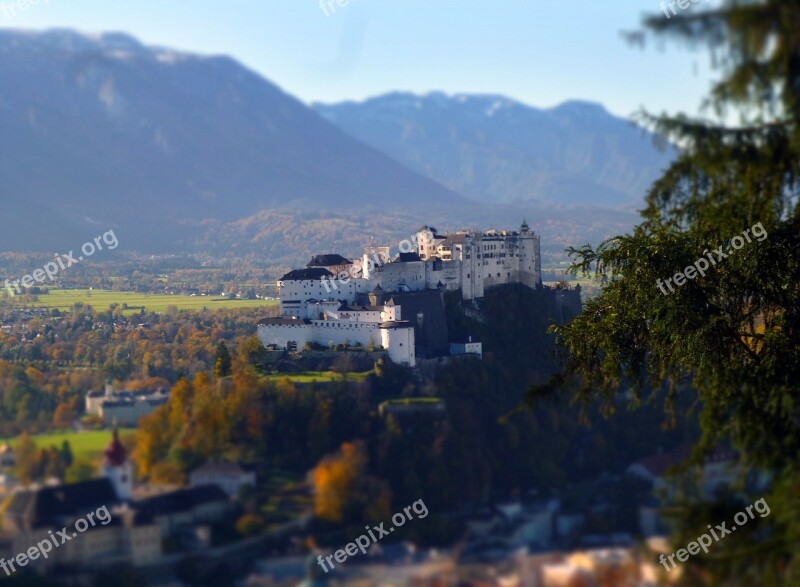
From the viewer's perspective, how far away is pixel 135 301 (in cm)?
6303

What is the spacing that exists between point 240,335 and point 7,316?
1820cm

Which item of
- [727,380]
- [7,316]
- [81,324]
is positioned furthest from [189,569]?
[7,316]

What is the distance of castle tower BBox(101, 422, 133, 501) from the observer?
687 inches

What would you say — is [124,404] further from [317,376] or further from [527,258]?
[527,258]

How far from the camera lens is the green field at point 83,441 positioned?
59.9ft

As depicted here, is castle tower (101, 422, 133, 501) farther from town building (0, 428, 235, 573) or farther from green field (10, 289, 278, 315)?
green field (10, 289, 278, 315)

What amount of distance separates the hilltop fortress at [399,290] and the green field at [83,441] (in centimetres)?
2070

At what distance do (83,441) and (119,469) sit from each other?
4.62 feet

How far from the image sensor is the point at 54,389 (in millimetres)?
24094

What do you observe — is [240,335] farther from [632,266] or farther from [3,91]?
[3,91]

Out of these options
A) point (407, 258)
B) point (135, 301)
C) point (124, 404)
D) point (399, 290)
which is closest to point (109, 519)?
point (124, 404)

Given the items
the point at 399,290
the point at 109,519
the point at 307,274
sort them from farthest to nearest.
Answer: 1. the point at 399,290
2. the point at 307,274
3. the point at 109,519

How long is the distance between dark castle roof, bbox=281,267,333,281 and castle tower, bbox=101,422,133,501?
84.3 ft

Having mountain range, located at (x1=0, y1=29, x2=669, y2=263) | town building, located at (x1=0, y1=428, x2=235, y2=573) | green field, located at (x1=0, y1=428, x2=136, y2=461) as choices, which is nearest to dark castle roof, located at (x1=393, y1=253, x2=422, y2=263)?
green field, located at (x1=0, y1=428, x2=136, y2=461)
